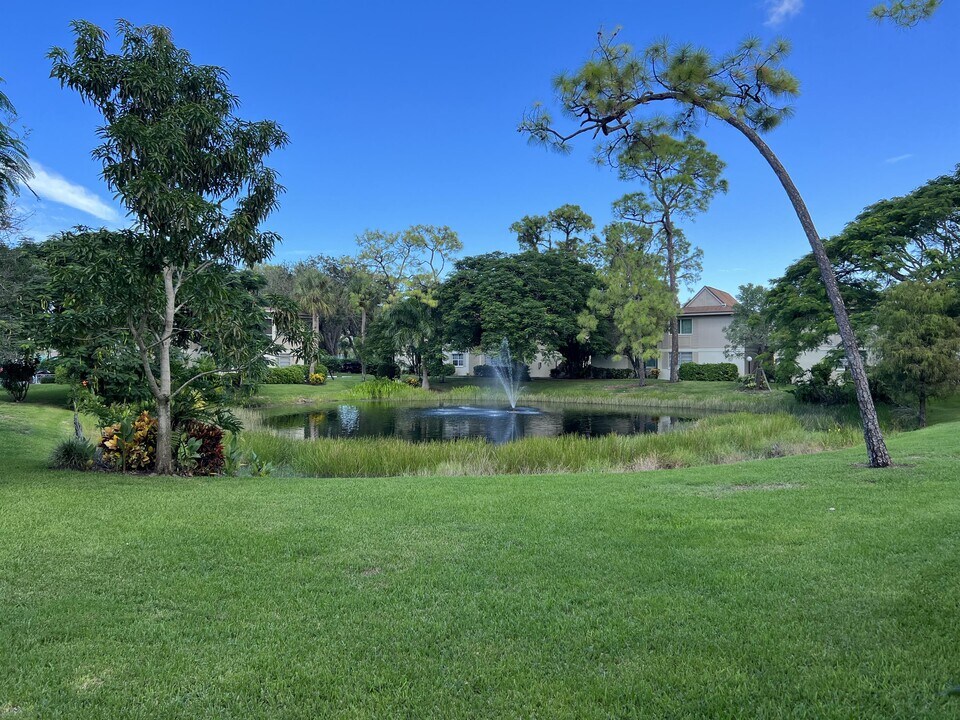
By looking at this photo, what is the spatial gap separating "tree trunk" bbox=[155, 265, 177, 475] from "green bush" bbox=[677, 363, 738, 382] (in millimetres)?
35896

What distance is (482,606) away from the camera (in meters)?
3.84

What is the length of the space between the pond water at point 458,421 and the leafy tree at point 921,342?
23.5 ft

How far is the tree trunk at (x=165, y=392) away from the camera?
8.93 m

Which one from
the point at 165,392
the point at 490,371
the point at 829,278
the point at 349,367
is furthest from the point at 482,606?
the point at 349,367

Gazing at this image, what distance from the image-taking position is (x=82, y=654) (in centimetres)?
320

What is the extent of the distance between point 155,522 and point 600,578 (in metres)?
4.40

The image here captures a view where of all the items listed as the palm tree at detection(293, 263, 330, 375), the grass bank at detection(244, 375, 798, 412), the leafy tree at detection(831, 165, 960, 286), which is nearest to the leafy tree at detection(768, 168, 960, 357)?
the leafy tree at detection(831, 165, 960, 286)

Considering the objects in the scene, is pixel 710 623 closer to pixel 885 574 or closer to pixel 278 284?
pixel 885 574

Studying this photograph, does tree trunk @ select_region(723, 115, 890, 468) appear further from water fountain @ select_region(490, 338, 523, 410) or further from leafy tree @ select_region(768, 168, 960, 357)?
water fountain @ select_region(490, 338, 523, 410)

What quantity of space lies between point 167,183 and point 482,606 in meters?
7.28

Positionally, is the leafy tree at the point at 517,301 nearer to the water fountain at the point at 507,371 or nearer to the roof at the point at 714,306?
the water fountain at the point at 507,371

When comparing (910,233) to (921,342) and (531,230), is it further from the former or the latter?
(531,230)

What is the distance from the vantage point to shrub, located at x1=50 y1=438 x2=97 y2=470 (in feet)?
29.8

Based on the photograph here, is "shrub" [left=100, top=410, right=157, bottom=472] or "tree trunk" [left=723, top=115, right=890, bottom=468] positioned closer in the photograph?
"tree trunk" [left=723, top=115, right=890, bottom=468]
